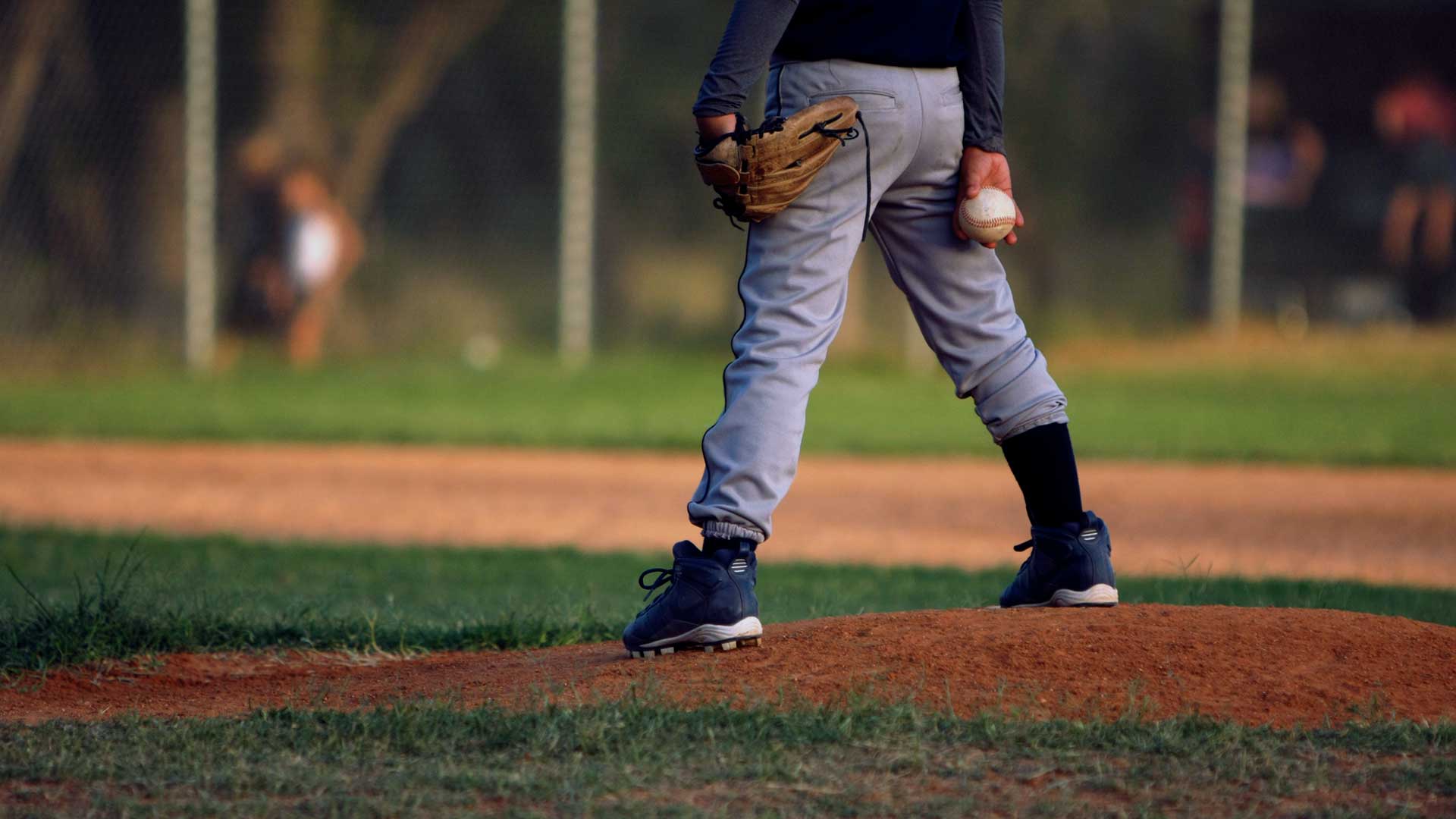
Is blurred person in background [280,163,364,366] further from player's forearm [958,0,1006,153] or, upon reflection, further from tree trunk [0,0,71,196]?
player's forearm [958,0,1006,153]

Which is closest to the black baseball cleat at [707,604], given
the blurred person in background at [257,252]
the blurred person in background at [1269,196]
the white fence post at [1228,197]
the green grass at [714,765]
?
the green grass at [714,765]

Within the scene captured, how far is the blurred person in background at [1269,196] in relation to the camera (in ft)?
51.4

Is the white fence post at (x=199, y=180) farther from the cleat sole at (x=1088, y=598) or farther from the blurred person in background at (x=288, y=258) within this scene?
the cleat sole at (x=1088, y=598)

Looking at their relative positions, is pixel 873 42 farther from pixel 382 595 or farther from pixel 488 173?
pixel 488 173

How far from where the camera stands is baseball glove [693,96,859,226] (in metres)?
3.33

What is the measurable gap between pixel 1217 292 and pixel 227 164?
342 inches

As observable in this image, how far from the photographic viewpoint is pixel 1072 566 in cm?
371

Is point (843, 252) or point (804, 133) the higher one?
point (804, 133)

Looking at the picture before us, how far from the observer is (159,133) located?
13000 mm

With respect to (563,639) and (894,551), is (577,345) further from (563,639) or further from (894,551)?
(563,639)

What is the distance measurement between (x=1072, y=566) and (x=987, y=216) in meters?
0.80

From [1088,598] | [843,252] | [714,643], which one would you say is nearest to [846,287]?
[843,252]

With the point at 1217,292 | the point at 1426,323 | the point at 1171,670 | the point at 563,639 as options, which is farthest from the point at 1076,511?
the point at 1426,323

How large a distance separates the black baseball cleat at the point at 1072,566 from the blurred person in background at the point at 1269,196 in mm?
12279
